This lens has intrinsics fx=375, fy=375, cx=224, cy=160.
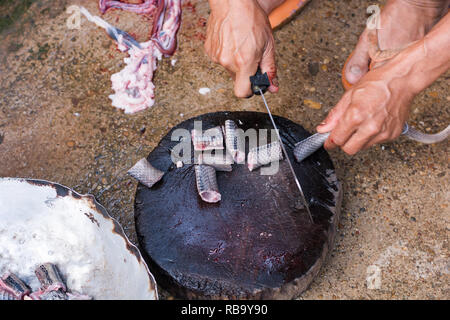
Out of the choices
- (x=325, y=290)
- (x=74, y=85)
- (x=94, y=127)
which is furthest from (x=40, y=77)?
(x=325, y=290)

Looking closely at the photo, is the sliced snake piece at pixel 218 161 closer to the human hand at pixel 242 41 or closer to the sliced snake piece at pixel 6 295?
the human hand at pixel 242 41

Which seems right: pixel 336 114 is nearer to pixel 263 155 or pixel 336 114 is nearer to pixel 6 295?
pixel 263 155

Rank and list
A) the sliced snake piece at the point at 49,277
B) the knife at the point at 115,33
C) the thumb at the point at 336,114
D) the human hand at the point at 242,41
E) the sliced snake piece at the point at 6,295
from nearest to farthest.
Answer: the sliced snake piece at the point at 6,295 → the sliced snake piece at the point at 49,277 → the thumb at the point at 336,114 → the human hand at the point at 242,41 → the knife at the point at 115,33

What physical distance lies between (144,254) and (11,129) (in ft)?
5.96

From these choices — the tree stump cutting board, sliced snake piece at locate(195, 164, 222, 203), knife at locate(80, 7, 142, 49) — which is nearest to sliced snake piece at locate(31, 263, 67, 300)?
the tree stump cutting board

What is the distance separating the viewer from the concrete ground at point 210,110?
2.50m

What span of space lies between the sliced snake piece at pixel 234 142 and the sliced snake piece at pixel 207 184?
0.19m

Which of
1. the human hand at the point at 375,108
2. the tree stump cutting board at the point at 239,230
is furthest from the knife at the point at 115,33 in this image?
the human hand at the point at 375,108

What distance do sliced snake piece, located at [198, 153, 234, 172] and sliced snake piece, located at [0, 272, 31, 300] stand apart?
117cm

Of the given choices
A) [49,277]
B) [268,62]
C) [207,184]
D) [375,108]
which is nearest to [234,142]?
[207,184]

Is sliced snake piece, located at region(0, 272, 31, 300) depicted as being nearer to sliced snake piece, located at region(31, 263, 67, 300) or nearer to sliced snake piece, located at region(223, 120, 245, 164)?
sliced snake piece, located at region(31, 263, 67, 300)

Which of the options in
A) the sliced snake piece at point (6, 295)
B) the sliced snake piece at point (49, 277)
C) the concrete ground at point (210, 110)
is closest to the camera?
the sliced snake piece at point (6, 295)

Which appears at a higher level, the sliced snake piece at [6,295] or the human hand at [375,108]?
the human hand at [375,108]

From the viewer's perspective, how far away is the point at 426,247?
2.51 metres
